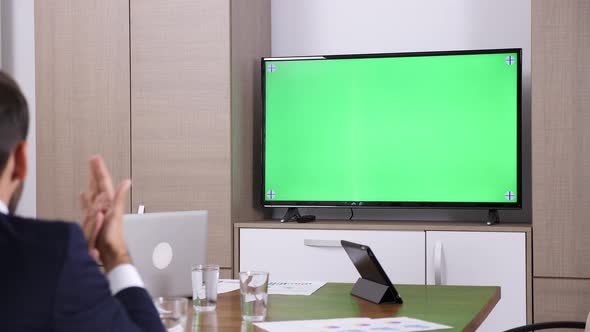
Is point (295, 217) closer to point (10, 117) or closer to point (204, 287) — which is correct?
point (204, 287)

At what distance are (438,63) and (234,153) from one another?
1093 millimetres

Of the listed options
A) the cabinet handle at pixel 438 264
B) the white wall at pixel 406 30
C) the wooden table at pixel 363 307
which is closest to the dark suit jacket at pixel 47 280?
the wooden table at pixel 363 307

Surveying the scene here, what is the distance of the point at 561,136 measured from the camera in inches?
152

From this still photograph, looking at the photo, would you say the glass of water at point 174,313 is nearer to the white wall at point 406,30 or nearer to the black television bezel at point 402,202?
the black television bezel at point 402,202

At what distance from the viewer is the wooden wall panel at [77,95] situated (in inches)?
172

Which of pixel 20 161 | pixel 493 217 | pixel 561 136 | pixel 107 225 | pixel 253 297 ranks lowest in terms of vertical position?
pixel 253 297

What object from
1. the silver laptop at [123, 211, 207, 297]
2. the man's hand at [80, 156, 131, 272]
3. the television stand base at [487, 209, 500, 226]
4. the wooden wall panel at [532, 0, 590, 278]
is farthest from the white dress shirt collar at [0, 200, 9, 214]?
the television stand base at [487, 209, 500, 226]

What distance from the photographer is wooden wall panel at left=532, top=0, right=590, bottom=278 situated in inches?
150

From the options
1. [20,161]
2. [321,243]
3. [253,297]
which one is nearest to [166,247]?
[253,297]

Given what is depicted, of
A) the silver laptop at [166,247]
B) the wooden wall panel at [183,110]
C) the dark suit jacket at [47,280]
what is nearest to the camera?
the dark suit jacket at [47,280]

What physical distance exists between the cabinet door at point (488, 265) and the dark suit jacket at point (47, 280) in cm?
286

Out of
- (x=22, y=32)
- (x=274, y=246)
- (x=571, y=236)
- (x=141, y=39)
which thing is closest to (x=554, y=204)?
(x=571, y=236)

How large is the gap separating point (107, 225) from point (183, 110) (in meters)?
2.87

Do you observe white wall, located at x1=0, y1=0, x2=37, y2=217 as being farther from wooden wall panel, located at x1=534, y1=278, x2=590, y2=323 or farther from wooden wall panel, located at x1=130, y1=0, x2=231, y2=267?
wooden wall panel, located at x1=534, y1=278, x2=590, y2=323
